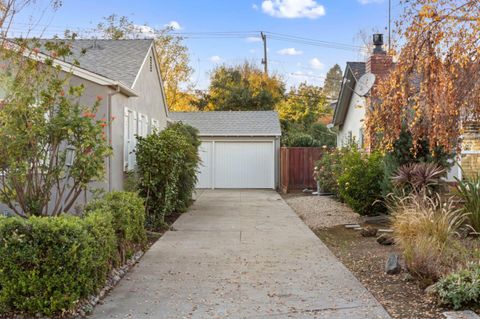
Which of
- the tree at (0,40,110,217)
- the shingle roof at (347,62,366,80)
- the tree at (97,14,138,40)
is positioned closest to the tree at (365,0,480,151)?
the tree at (0,40,110,217)

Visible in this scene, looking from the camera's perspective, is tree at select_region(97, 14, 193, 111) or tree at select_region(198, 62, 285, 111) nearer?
tree at select_region(97, 14, 193, 111)

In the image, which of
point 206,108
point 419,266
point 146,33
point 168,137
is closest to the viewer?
point 419,266

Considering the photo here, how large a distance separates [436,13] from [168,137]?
747 centimetres

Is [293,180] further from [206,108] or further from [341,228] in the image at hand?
[206,108]

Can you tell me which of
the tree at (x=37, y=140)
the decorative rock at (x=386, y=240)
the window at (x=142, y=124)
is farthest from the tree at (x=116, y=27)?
the decorative rock at (x=386, y=240)

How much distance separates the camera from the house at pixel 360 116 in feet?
46.2

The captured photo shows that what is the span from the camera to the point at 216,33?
37.6 m

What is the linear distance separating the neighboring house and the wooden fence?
21.7 ft

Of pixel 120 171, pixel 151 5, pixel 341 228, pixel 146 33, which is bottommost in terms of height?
pixel 341 228

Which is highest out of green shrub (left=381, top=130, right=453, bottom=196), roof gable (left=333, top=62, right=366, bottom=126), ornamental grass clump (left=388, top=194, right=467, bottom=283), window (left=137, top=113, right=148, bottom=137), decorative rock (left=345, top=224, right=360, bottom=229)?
roof gable (left=333, top=62, right=366, bottom=126)

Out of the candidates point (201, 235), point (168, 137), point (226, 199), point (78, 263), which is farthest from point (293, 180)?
point (78, 263)

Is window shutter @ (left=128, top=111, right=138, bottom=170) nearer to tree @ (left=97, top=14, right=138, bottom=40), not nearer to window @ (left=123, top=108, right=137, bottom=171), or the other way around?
window @ (left=123, top=108, right=137, bottom=171)

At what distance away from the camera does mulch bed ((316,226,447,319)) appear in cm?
539

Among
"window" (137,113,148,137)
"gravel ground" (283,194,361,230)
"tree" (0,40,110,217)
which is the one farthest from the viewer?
"window" (137,113,148,137)
